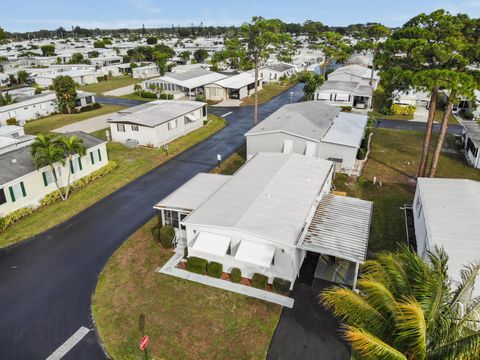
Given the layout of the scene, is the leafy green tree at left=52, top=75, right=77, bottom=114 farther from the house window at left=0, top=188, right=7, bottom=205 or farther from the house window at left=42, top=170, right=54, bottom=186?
the house window at left=0, top=188, right=7, bottom=205

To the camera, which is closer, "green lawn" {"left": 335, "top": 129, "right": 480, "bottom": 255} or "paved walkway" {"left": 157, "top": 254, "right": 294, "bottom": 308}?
"paved walkway" {"left": 157, "top": 254, "right": 294, "bottom": 308}

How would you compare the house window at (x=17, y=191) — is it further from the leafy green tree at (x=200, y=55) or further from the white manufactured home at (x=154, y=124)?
the leafy green tree at (x=200, y=55)

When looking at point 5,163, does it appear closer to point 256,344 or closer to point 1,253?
point 1,253

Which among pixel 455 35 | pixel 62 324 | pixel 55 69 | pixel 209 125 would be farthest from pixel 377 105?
pixel 55 69

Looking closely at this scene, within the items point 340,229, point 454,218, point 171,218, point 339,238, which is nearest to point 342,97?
point 454,218

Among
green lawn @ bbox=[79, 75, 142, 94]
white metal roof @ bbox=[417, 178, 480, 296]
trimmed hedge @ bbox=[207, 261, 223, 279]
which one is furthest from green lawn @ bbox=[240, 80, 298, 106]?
trimmed hedge @ bbox=[207, 261, 223, 279]

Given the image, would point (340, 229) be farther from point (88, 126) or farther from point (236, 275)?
point (88, 126)

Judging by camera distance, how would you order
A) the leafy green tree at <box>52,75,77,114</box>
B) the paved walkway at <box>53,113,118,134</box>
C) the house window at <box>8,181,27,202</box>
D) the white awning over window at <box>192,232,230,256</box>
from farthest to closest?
the leafy green tree at <box>52,75,77,114</box>
the paved walkway at <box>53,113,118,134</box>
the house window at <box>8,181,27,202</box>
the white awning over window at <box>192,232,230,256</box>

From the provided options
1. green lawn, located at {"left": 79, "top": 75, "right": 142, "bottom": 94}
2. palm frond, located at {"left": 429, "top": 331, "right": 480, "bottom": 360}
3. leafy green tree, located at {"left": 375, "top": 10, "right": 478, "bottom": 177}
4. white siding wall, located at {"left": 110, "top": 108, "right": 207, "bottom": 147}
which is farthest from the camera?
green lawn, located at {"left": 79, "top": 75, "right": 142, "bottom": 94}
